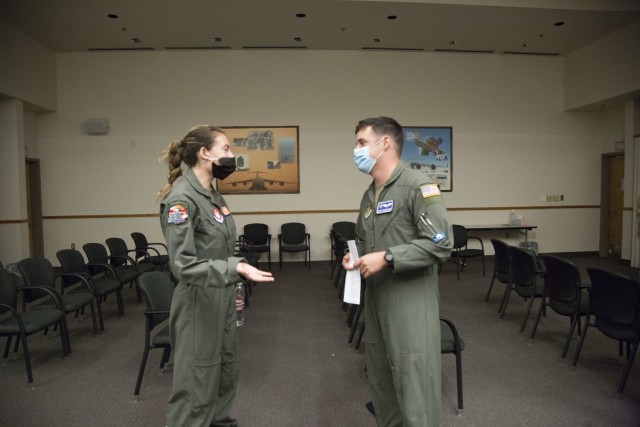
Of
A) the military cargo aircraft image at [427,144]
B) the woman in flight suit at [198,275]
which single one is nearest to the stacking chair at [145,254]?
the woman in flight suit at [198,275]

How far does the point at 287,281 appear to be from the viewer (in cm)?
606

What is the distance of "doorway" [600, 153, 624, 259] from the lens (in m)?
7.57

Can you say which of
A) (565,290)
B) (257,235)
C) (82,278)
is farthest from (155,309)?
(257,235)

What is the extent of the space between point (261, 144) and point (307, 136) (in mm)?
885

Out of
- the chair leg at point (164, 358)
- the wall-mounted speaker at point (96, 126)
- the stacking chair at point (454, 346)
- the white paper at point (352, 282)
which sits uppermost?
the wall-mounted speaker at point (96, 126)

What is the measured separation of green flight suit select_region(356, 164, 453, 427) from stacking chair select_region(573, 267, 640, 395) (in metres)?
1.76

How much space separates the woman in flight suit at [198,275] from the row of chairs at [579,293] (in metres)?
2.44

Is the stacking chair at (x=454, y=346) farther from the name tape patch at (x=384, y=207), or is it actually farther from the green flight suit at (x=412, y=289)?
the name tape patch at (x=384, y=207)

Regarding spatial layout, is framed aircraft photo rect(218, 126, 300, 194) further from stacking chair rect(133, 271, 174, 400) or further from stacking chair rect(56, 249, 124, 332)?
stacking chair rect(133, 271, 174, 400)

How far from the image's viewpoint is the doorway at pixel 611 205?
757cm

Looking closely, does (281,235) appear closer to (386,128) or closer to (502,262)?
(502,262)

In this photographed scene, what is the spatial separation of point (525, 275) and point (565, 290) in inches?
23.8

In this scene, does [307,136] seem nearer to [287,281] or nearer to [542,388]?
[287,281]

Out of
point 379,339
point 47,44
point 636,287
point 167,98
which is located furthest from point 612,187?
point 47,44
